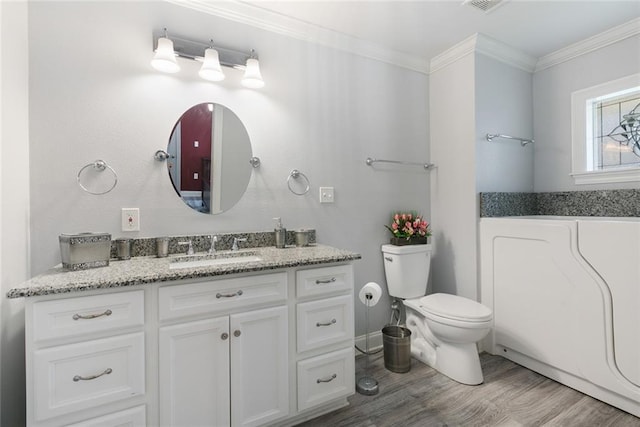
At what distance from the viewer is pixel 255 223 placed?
196 centimetres

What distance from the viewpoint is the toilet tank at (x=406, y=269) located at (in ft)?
7.49

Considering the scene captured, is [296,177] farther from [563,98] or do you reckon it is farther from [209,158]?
[563,98]

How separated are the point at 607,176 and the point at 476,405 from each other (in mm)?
1902

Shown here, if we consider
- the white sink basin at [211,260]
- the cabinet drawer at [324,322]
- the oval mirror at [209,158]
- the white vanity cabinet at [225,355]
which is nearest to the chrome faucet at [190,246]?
the white sink basin at [211,260]

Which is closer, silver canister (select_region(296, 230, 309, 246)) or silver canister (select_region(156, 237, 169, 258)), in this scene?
silver canister (select_region(156, 237, 169, 258))

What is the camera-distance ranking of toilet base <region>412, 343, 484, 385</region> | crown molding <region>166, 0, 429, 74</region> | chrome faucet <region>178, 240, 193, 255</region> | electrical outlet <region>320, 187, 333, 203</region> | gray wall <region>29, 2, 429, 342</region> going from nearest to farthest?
gray wall <region>29, 2, 429, 342</region> → chrome faucet <region>178, 240, 193, 255</region> → crown molding <region>166, 0, 429, 74</region> → toilet base <region>412, 343, 484, 385</region> → electrical outlet <region>320, 187, 333, 203</region>

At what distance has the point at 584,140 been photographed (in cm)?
241

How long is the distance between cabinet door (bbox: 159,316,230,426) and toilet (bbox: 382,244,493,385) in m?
1.32

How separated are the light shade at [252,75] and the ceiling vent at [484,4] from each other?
4.41 feet

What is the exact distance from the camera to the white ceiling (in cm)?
191

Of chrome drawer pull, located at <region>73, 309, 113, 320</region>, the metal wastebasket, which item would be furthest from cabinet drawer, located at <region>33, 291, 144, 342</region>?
the metal wastebasket

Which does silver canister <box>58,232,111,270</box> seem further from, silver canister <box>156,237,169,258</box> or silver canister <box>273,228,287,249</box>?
silver canister <box>273,228,287,249</box>

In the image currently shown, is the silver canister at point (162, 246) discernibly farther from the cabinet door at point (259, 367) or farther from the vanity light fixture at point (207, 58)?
the vanity light fixture at point (207, 58)

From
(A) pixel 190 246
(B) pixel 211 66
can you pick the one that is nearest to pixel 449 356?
(A) pixel 190 246
